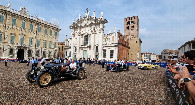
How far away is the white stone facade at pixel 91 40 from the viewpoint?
3034cm

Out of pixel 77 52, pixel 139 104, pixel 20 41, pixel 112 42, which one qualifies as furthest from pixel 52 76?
pixel 77 52

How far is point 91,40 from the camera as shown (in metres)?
33.5

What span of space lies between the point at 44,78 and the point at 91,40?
2788cm

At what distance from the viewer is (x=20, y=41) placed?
27.7 m

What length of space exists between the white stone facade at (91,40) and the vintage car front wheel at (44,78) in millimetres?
23982

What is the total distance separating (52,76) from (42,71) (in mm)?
709

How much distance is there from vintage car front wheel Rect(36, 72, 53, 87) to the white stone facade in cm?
2398

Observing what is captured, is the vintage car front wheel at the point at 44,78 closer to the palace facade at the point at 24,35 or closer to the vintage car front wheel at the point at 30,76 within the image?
the vintage car front wheel at the point at 30,76

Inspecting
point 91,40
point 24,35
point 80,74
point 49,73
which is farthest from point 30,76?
point 91,40

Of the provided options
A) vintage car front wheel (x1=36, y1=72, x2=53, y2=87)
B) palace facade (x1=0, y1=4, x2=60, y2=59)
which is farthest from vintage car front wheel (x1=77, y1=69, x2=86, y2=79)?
palace facade (x1=0, y1=4, x2=60, y2=59)

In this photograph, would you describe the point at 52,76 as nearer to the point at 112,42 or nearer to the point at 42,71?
the point at 42,71

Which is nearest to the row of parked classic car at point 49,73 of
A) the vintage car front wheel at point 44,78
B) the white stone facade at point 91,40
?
the vintage car front wheel at point 44,78

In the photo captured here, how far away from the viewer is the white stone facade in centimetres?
3034

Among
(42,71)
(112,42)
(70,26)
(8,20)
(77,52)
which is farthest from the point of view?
(70,26)
